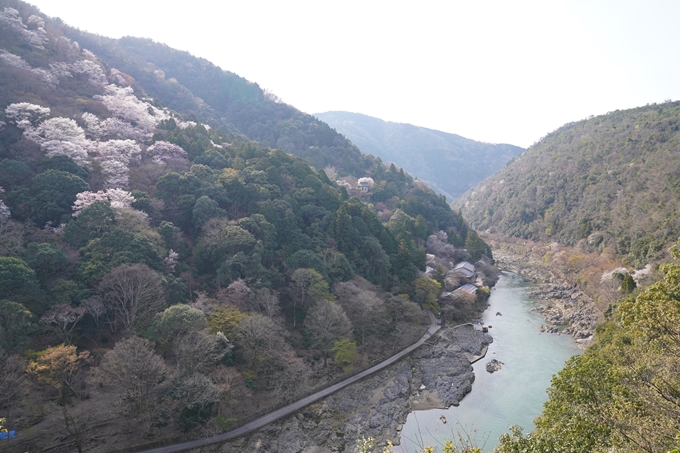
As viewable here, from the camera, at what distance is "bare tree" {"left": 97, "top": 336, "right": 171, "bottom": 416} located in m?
16.7

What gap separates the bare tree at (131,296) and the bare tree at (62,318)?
1575 millimetres

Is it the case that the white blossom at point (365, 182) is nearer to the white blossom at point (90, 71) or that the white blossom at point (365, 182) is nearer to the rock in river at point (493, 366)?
the rock in river at point (493, 366)

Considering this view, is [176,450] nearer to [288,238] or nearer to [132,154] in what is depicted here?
[288,238]

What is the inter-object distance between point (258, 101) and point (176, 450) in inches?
2971

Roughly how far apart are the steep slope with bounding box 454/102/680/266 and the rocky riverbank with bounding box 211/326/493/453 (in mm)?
24372

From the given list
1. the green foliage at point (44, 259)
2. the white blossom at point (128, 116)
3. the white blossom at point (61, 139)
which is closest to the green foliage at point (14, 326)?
the green foliage at point (44, 259)

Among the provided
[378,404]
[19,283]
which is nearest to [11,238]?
[19,283]

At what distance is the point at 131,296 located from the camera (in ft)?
67.9

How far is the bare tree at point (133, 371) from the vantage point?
1666cm

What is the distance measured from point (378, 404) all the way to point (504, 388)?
8.55 m

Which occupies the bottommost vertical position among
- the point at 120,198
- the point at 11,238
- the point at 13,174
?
the point at 11,238

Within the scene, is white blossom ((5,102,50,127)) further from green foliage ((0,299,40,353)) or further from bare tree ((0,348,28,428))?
bare tree ((0,348,28,428))

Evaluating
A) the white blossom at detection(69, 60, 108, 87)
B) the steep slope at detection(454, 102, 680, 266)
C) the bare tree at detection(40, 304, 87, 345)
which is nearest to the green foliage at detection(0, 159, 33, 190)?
the bare tree at detection(40, 304, 87, 345)

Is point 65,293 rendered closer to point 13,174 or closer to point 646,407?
point 13,174
